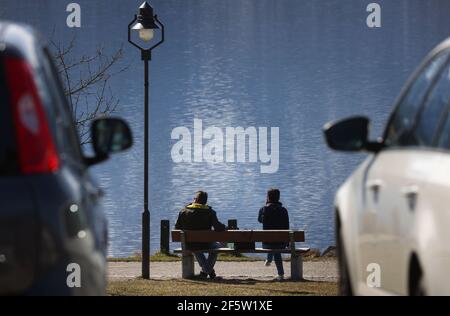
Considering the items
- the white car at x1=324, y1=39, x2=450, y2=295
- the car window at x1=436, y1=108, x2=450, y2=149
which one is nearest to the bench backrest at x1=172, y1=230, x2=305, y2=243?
the white car at x1=324, y1=39, x2=450, y2=295

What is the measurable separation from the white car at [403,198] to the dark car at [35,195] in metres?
1.18

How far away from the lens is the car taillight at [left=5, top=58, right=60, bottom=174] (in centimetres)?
491

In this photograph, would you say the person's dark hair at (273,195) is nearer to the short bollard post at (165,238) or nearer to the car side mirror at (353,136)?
the short bollard post at (165,238)

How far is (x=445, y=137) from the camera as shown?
5445mm

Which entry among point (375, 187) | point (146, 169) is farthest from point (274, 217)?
point (375, 187)

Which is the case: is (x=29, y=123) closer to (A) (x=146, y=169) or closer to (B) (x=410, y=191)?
(B) (x=410, y=191)

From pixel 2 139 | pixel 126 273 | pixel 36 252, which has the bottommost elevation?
pixel 126 273

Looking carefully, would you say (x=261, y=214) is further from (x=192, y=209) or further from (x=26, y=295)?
(x=26, y=295)

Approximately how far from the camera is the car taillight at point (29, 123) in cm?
491

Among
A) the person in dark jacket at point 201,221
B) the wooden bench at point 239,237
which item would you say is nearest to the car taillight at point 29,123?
the wooden bench at point 239,237

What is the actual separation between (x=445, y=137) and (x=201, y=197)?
18.1m

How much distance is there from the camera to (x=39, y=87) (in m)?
5.07

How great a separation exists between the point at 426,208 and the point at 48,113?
1.35m
